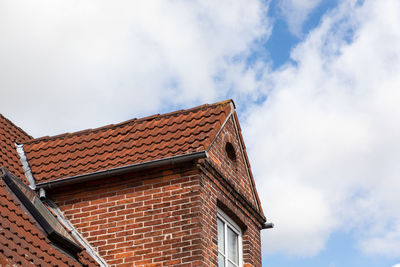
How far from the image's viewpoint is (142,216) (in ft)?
28.0

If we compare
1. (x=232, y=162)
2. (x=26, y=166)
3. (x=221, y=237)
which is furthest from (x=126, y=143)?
(x=221, y=237)

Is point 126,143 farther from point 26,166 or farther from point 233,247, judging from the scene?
point 233,247

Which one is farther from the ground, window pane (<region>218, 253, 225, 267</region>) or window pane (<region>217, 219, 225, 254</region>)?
window pane (<region>217, 219, 225, 254</region>)

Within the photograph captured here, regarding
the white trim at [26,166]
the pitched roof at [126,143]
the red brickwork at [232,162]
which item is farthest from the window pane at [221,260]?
the white trim at [26,166]

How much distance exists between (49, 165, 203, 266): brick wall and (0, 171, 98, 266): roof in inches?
18.5

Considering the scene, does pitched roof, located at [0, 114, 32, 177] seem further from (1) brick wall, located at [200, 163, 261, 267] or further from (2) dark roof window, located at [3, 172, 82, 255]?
(1) brick wall, located at [200, 163, 261, 267]

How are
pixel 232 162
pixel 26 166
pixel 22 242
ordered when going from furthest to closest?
pixel 232 162
pixel 26 166
pixel 22 242

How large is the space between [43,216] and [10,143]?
99.9 inches

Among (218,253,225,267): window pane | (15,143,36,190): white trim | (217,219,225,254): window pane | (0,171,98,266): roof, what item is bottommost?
(0,171,98,266): roof

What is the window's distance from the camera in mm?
9031

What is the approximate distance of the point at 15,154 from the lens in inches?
393

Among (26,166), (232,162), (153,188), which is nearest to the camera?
(153,188)

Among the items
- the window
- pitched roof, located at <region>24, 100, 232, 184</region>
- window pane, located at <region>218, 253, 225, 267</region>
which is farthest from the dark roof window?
the window

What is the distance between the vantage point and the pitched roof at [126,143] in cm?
902
